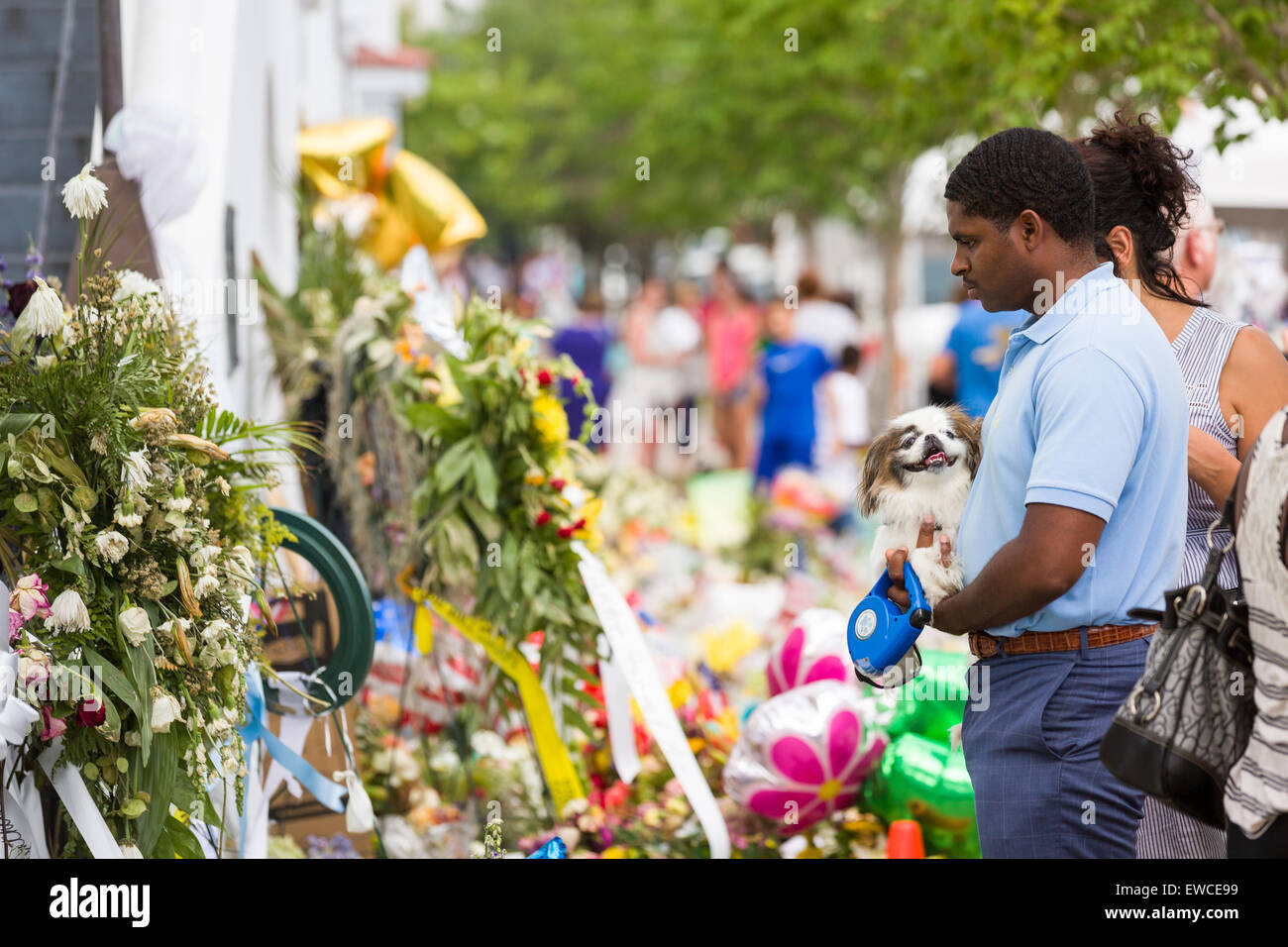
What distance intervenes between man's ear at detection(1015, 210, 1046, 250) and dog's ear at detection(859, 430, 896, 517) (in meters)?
0.59

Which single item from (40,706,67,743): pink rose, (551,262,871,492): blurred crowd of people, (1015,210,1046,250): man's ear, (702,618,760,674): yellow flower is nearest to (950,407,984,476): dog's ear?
(1015,210,1046,250): man's ear

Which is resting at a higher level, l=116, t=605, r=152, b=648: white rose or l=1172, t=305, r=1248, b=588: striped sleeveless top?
l=1172, t=305, r=1248, b=588: striped sleeveless top

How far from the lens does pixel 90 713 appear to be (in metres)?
2.78

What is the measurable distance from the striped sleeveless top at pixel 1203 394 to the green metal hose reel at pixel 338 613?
7.15 feet

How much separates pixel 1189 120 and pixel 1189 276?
21.8 feet

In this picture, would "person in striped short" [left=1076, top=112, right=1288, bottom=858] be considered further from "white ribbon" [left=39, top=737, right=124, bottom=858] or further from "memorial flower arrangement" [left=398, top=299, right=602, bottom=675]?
"white ribbon" [left=39, top=737, right=124, bottom=858]

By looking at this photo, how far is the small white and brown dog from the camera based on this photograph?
284 cm

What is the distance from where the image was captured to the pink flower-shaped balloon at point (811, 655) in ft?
16.2

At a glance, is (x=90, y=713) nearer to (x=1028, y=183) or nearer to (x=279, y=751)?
(x=279, y=751)

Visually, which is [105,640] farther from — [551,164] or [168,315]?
[551,164]

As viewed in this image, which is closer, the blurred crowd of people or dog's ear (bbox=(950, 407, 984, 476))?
dog's ear (bbox=(950, 407, 984, 476))

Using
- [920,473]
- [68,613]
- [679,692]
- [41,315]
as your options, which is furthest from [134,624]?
[679,692]

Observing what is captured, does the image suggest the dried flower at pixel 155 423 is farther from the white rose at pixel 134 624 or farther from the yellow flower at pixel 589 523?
the yellow flower at pixel 589 523

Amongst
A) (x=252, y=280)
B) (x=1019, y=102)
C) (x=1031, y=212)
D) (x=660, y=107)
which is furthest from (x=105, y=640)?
(x=660, y=107)
